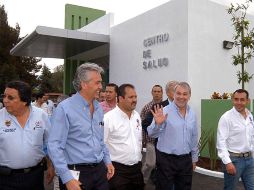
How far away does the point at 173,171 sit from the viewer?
3941mm

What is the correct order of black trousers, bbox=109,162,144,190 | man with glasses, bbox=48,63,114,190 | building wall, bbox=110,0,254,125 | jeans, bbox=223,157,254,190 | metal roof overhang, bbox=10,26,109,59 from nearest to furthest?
man with glasses, bbox=48,63,114,190 < black trousers, bbox=109,162,144,190 < jeans, bbox=223,157,254,190 < building wall, bbox=110,0,254,125 < metal roof overhang, bbox=10,26,109,59

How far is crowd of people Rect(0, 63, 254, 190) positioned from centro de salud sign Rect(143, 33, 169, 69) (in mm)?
5409

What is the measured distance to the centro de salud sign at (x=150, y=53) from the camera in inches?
382

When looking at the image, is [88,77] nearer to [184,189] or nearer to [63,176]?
[63,176]

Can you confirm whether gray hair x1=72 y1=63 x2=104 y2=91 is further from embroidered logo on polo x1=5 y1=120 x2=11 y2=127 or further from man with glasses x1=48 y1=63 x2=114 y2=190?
embroidered logo on polo x1=5 y1=120 x2=11 y2=127

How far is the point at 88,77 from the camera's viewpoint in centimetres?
307

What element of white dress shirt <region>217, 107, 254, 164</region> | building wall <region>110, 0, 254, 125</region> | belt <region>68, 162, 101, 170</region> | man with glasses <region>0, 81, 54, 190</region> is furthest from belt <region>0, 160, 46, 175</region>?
building wall <region>110, 0, 254, 125</region>

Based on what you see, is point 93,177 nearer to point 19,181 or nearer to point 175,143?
point 19,181

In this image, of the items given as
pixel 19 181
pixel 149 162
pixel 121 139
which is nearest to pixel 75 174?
pixel 19 181

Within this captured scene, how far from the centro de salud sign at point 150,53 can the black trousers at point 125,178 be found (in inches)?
239

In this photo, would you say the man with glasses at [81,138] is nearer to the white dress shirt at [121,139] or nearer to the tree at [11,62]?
the white dress shirt at [121,139]

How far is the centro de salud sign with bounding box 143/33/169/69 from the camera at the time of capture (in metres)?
9.70

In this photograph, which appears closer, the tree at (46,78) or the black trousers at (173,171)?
the black trousers at (173,171)

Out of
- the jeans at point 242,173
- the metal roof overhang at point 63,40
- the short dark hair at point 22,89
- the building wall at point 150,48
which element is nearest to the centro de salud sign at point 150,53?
the building wall at point 150,48
